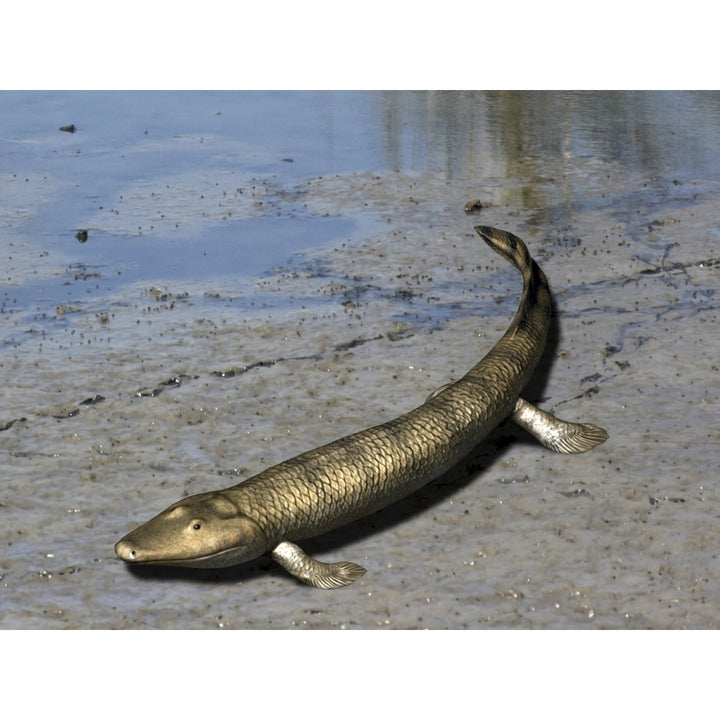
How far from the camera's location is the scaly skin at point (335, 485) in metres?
Answer: 6.27

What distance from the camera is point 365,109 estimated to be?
15.7 meters

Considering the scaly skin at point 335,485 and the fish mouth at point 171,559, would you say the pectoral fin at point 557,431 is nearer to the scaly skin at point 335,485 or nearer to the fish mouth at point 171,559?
the scaly skin at point 335,485

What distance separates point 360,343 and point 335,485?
8.56 feet

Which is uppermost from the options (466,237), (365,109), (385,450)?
(365,109)

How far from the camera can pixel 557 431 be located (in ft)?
25.2

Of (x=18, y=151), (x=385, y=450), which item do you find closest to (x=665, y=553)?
(x=385, y=450)

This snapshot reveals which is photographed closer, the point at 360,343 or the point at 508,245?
the point at 360,343

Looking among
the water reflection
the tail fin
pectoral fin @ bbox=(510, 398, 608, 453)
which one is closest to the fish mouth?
pectoral fin @ bbox=(510, 398, 608, 453)

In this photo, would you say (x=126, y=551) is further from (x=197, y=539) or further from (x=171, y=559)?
(x=197, y=539)

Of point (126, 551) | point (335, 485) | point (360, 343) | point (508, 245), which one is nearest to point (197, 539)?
point (126, 551)

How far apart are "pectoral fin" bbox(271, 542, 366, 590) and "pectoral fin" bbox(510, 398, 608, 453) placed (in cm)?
175

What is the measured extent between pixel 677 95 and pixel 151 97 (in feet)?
22.7

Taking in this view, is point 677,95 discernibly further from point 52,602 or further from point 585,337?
point 52,602

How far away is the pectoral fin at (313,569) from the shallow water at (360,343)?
78 mm
